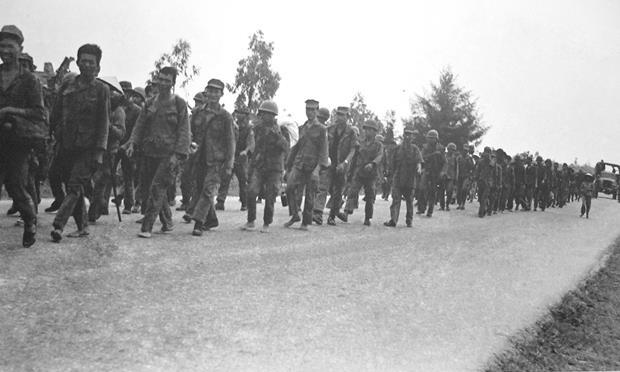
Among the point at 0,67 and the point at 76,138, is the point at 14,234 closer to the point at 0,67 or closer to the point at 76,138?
the point at 76,138

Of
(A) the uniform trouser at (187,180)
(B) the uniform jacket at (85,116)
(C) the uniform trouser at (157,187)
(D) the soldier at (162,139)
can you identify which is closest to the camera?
(B) the uniform jacket at (85,116)

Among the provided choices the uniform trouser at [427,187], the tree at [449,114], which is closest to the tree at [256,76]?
the tree at [449,114]

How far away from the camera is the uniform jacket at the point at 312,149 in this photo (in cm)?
1059

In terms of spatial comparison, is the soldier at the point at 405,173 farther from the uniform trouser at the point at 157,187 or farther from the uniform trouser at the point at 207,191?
the uniform trouser at the point at 157,187

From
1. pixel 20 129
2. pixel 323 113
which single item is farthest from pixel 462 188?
pixel 20 129

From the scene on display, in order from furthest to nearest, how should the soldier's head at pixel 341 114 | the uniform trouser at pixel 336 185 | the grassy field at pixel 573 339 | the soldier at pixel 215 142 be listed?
the uniform trouser at pixel 336 185, the soldier's head at pixel 341 114, the soldier at pixel 215 142, the grassy field at pixel 573 339

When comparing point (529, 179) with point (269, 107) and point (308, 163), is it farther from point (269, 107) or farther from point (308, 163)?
point (269, 107)

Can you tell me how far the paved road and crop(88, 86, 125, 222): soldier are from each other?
13.1 inches

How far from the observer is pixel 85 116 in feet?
23.2

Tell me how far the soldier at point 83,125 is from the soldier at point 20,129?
592 mm

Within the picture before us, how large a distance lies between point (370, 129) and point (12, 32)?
787cm

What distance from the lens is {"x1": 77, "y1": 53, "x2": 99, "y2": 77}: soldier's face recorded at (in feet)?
22.7

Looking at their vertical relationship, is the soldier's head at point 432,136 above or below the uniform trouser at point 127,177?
above

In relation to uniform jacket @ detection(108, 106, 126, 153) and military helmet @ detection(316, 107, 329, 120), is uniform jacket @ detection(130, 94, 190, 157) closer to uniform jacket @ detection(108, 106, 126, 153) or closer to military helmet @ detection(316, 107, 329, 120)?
uniform jacket @ detection(108, 106, 126, 153)
